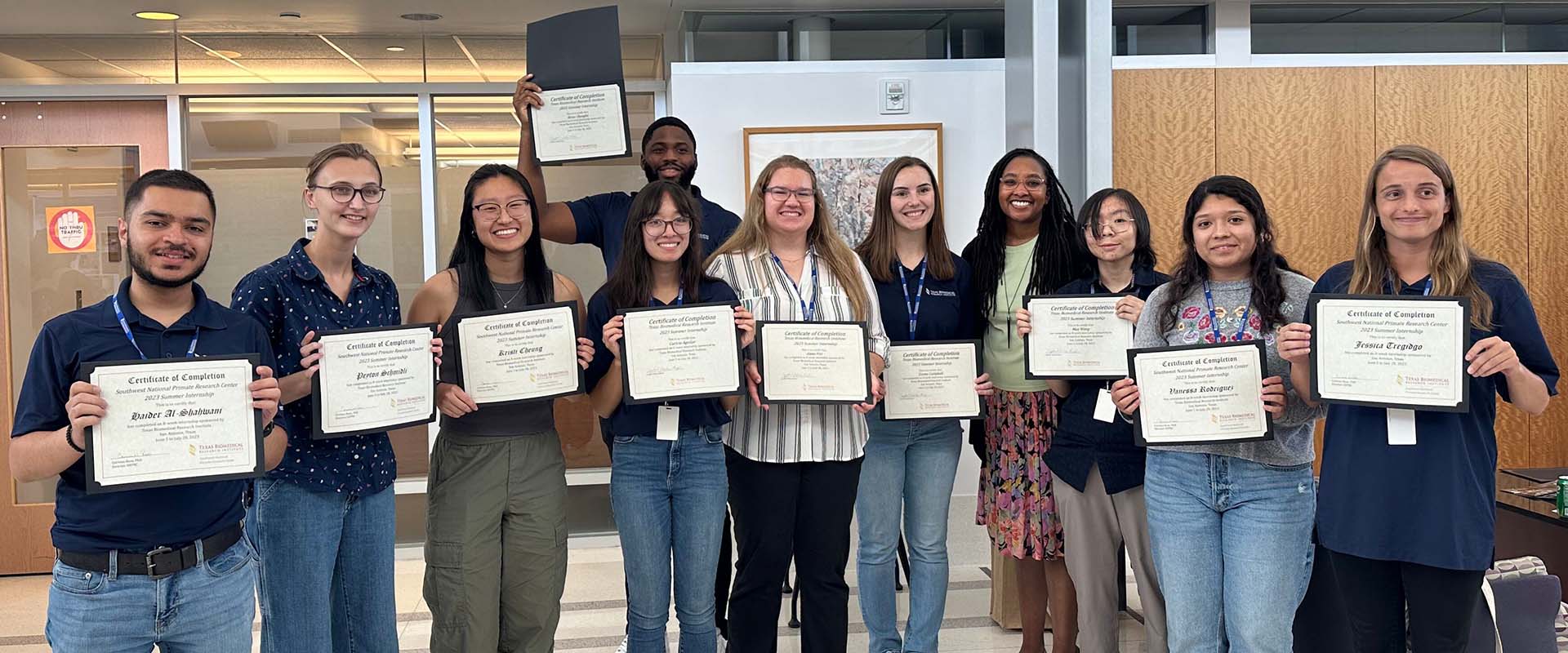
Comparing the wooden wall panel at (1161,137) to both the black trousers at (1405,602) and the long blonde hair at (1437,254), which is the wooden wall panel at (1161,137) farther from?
the black trousers at (1405,602)

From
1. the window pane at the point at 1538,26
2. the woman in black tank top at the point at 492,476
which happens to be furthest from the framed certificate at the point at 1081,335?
the window pane at the point at 1538,26

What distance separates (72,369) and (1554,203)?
573 centimetres

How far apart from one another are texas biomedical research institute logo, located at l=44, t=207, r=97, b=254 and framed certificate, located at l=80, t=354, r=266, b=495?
397 cm

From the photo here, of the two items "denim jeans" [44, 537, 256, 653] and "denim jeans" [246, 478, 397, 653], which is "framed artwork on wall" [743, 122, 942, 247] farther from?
"denim jeans" [44, 537, 256, 653]

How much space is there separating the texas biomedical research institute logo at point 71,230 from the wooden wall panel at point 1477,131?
19.8 ft

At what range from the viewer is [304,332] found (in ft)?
8.10

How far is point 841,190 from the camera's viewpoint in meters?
5.28

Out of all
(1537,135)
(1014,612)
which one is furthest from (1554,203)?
(1014,612)

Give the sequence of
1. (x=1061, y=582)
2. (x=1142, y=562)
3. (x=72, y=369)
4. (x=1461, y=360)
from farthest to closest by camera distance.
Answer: (x=1061, y=582)
(x=1142, y=562)
(x=1461, y=360)
(x=72, y=369)

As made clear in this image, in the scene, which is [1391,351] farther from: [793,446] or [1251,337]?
[793,446]

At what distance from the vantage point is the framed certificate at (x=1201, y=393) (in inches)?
98.7

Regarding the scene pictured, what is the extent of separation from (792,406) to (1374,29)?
4055mm

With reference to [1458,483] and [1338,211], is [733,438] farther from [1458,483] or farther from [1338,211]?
[1338,211]

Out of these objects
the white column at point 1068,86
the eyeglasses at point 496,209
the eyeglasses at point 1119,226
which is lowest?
the eyeglasses at point 1119,226
